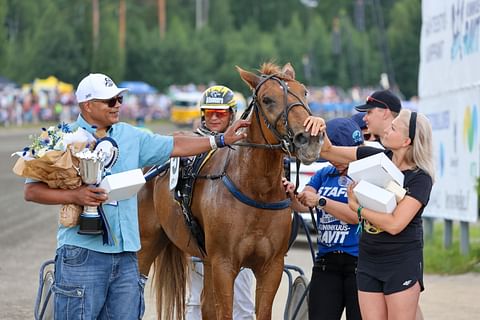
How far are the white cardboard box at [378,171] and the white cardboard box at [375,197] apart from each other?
0.04 meters

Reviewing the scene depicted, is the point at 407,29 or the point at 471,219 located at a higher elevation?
the point at 407,29

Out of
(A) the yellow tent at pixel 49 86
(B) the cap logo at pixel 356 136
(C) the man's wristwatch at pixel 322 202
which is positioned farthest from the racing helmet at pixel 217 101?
(A) the yellow tent at pixel 49 86

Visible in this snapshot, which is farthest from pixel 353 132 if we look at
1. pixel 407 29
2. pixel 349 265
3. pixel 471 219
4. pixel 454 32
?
pixel 407 29

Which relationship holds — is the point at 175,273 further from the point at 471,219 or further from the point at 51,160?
the point at 471,219

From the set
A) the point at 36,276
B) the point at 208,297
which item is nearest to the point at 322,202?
the point at 208,297

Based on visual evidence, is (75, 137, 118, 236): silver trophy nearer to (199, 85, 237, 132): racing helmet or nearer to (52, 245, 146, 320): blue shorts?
(52, 245, 146, 320): blue shorts

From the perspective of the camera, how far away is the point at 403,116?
6.12 m

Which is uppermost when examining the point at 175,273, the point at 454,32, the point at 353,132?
the point at 454,32

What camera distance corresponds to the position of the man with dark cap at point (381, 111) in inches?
273

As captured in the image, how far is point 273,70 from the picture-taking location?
287 inches

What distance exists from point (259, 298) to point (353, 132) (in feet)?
4.25

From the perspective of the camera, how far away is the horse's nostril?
654cm

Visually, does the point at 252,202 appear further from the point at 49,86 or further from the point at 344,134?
the point at 49,86

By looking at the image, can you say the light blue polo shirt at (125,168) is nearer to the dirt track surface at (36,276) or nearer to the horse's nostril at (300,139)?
the horse's nostril at (300,139)
